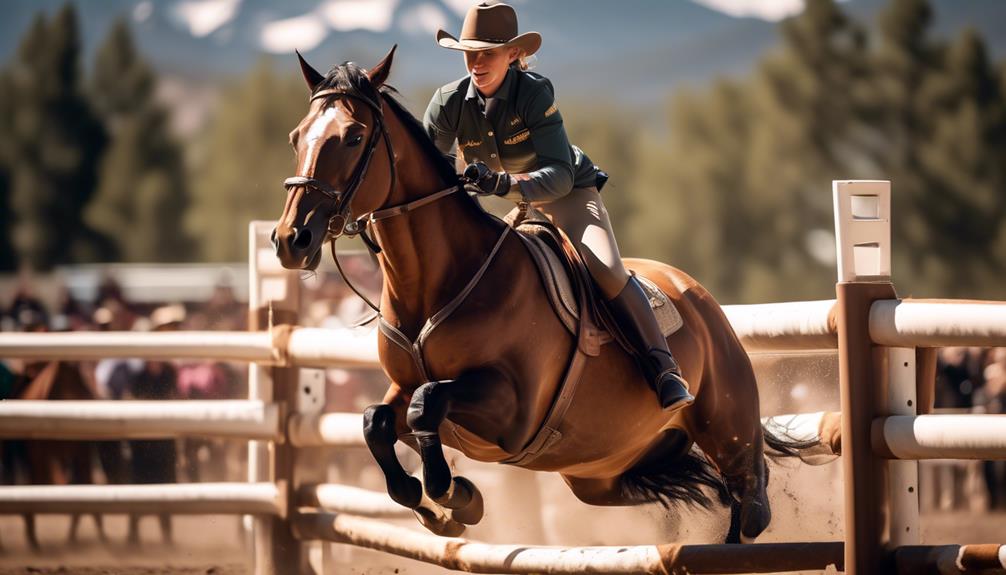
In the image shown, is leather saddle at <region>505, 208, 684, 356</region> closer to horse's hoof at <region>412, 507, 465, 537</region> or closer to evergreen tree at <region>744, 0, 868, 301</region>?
horse's hoof at <region>412, 507, 465, 537</region>

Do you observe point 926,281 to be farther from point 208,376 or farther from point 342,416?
point 342,416

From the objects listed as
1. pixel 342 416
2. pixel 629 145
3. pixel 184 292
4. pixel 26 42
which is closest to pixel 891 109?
pixel 629 145

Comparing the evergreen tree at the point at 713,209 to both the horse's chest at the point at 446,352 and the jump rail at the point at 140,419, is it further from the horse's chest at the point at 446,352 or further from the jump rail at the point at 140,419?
the horse's chest at the point at 446,352

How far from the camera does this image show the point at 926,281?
53906mm

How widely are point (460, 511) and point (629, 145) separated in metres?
77.9

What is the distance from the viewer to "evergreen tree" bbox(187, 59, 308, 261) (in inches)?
2978

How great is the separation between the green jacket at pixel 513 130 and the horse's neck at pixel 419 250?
0.29m

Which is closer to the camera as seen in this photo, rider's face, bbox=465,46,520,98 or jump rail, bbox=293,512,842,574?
jump rail, bbox=293,512,842,574

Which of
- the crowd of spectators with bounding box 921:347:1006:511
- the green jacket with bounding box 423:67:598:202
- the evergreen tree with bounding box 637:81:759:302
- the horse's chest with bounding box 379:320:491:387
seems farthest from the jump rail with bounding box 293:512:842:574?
the evergreen tree with bounding box 637:81:759:302

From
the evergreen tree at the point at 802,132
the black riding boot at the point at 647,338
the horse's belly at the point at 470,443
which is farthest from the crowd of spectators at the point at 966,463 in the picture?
the evergreen tree at the point at 802,132

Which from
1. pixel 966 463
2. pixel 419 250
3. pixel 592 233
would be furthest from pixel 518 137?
pixel 966 463

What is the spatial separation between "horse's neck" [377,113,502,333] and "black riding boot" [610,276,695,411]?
0.72 m

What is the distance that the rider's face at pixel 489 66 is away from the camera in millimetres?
5988

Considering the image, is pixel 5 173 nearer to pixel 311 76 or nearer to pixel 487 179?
pixel 311 76
